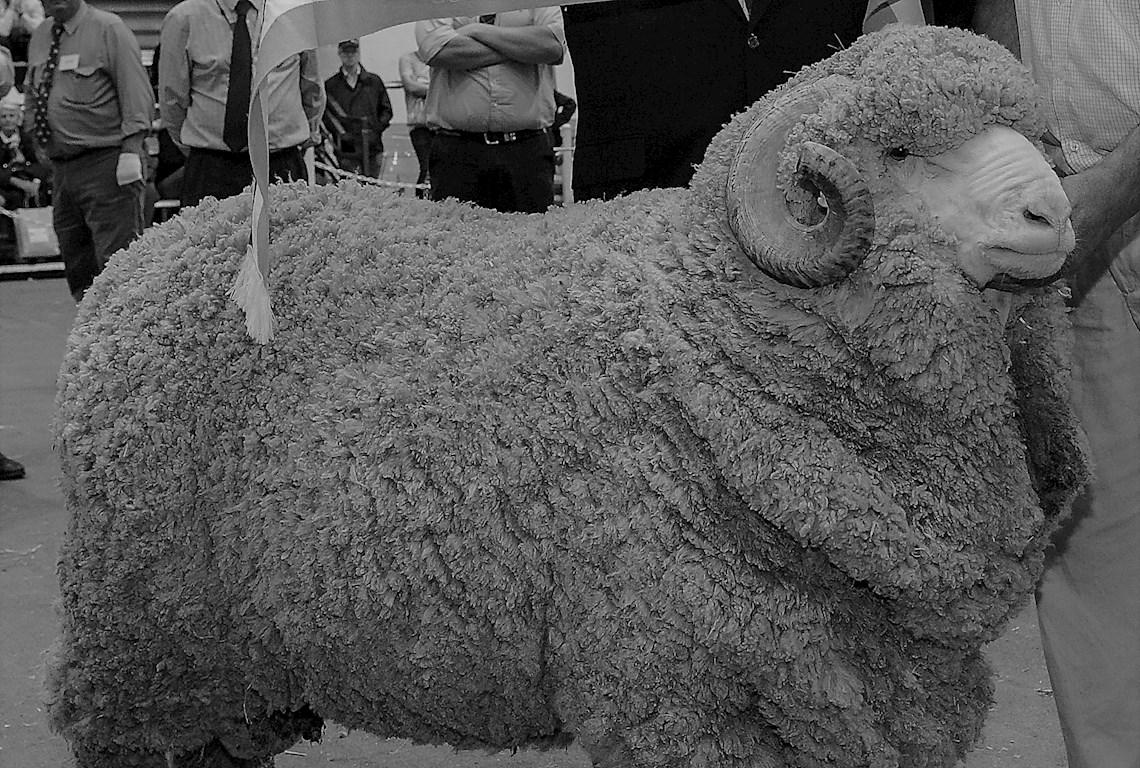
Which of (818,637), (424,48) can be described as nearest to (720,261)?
(818,637)

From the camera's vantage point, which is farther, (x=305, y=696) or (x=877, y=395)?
(x=305, y=696)

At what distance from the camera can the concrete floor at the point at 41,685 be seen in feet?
10.3

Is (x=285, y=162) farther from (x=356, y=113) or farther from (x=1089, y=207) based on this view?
(x=356, y=113)

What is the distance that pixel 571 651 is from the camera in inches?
65.2

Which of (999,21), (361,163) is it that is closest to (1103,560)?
(999,21)

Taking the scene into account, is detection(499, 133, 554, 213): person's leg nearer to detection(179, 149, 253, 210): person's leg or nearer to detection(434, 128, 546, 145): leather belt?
detection(434, 128, 546, 145): leather belt

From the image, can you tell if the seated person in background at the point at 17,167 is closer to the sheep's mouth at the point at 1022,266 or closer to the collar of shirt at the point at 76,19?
the collar of shirt at the point at 76,19

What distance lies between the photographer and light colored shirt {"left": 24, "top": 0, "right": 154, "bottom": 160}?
21.6 ft

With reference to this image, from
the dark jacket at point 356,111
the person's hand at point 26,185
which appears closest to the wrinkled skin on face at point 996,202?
the dark jacket at point 356,111

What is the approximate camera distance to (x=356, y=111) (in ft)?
39.2

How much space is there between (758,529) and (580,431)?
0.26m

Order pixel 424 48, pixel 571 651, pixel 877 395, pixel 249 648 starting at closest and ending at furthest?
1. pixel 877 395
2. pixel 571 651
3. pixel 249 648
4. pixel 424 48

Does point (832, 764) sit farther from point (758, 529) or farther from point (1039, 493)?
point (1039, 493)

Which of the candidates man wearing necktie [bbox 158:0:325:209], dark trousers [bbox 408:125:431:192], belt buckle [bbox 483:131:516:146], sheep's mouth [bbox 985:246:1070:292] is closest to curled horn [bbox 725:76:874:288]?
sheep's mouth [bbox 985:246:1070:292]
